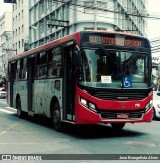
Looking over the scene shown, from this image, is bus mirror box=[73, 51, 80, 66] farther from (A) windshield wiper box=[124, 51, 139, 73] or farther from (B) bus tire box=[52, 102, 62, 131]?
(B) bus tire box=[52, 102, 62, 131]

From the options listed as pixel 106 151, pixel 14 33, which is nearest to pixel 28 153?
pixel 106 151

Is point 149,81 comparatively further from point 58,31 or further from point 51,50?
point 58,31

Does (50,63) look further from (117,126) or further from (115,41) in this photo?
(117,126)

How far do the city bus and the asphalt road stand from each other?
21.3 inches

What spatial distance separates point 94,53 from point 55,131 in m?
3.20

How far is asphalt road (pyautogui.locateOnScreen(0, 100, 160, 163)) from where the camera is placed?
29.7 ft

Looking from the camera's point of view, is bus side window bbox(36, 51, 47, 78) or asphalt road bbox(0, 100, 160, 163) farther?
bus side window bbox(36, 51, 47, 78)

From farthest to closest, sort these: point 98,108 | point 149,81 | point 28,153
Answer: point 149,81, point 98,108, point 28,153

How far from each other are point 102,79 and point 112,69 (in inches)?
18.3

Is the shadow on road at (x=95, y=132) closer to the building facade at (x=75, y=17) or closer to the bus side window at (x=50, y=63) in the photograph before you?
the bus side window at (x=50, y=63)

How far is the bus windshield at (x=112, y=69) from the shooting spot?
1110 centimetres

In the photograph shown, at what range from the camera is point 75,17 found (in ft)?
130

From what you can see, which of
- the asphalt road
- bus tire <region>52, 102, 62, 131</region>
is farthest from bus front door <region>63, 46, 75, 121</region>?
the asphalt road

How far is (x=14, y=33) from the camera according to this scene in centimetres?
7769
